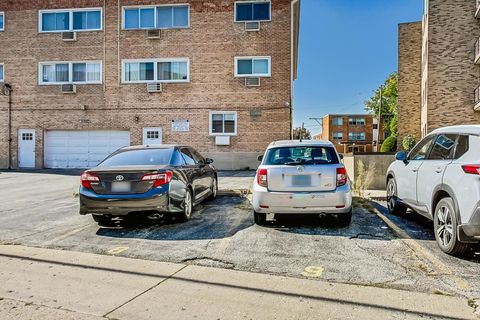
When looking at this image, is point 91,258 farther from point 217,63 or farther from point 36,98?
point 36,98

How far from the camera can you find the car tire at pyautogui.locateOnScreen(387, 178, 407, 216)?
7383mm

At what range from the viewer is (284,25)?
1977 cm

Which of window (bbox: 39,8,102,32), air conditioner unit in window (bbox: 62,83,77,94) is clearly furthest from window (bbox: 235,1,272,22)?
air conditioner unit in window (bbox: 62,83,77,94)

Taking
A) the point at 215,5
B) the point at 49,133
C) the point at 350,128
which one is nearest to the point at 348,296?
the point at 215,5

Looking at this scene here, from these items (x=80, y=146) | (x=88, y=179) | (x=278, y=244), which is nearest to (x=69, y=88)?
(x=80, y=146)

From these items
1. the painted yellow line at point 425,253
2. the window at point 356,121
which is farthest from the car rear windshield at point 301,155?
the window at point 356,121

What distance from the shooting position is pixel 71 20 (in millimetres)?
21344

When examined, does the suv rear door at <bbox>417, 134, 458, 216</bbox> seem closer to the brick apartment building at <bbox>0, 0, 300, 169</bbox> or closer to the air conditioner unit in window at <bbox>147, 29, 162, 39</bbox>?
the brick apartment building at <bbox>0, 0, 300, 169</bbox>

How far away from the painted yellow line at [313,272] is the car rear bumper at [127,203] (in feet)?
9.29

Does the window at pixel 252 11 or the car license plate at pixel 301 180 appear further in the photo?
the window at pixel 252 11

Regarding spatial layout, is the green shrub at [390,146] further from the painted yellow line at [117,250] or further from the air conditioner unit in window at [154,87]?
the painted yellow line at [117,250]

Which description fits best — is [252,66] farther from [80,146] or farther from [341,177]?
[341,177]

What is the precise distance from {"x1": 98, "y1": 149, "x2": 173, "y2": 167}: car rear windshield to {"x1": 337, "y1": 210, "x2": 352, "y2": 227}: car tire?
315 cm

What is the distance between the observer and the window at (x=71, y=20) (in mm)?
21109
